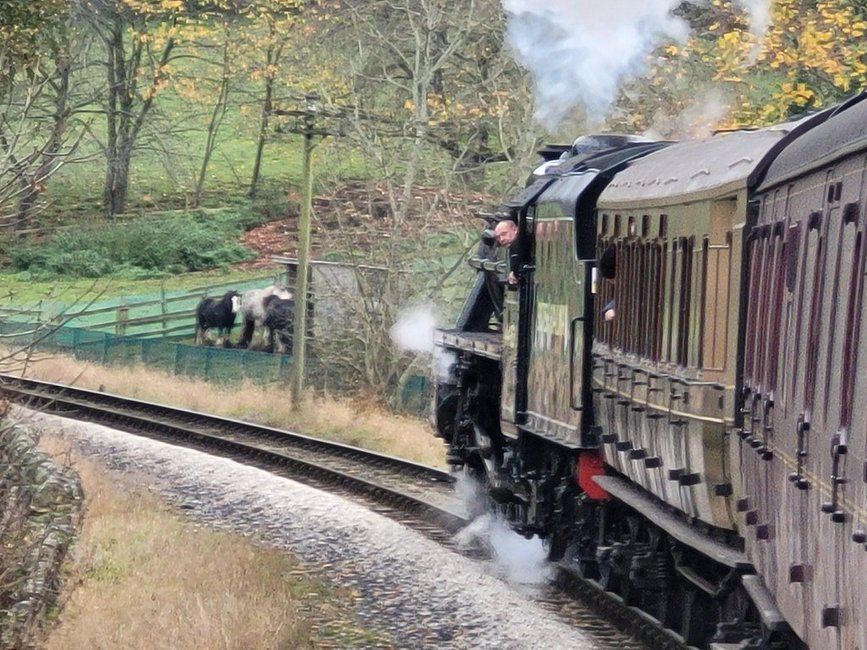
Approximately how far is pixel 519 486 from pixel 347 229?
13821 millimetres

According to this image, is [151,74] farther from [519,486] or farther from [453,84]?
[519,486]

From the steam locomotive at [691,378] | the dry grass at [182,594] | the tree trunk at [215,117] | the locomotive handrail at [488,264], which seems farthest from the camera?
the tree trunk at [215,117]

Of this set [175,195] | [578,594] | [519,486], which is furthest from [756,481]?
[175,195]

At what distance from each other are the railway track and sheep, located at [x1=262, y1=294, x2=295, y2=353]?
895 cm

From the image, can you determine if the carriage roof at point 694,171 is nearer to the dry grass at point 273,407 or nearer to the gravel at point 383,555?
the gravel at point 383,555

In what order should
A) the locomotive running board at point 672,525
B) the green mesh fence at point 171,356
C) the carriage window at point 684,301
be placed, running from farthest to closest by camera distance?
the green mesh fence at point 171,356 < the carriage window at point 684,301 < the locomotive running board at point 672,525

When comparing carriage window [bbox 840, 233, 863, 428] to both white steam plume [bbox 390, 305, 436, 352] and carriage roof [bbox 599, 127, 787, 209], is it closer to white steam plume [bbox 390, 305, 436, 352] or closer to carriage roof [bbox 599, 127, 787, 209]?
carriage roof [bbox 599, 127, 787, 209]

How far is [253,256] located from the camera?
1801 inches

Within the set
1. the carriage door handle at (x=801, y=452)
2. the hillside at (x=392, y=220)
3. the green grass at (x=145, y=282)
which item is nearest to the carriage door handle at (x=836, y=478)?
the carriage door handle at (x=801, y=452)

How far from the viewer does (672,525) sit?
28.8 feet

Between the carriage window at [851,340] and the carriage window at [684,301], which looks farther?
the carriage window at [684,301]

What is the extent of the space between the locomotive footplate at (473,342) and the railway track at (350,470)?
1584 millimetres

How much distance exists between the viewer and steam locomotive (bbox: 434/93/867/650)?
17.1 ft

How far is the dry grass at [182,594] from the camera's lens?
30.2 ft
